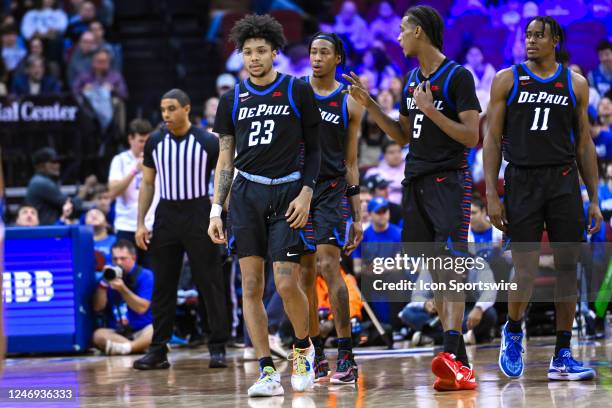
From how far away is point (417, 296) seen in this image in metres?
10.2

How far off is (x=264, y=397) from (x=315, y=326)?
1.12 m

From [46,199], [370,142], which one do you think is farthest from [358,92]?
[370,142]

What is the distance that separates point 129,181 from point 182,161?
264 cm

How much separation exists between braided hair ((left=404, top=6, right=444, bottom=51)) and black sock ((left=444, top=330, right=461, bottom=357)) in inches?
69.8

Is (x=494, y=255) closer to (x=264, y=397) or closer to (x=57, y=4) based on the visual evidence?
(x=264, y=397)

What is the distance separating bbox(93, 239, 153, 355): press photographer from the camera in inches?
414

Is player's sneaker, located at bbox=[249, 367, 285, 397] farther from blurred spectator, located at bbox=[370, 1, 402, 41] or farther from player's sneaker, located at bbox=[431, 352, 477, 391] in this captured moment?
blurred spectator, located at bbox=[370, 1, 402, 41]

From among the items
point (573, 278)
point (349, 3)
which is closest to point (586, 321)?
point (573, 278)

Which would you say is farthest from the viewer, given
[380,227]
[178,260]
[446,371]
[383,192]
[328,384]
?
[383,192]

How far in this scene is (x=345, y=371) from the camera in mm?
7180

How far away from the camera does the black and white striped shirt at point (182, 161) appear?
9125 mm

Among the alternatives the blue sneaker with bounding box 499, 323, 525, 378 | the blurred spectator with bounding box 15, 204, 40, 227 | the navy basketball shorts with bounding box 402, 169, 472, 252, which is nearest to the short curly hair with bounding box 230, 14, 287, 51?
the navy basketball shorts with bounding box 402, 169, 472, 252

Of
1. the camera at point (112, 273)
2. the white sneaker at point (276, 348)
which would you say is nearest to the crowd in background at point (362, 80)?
the white sneaker at point (276, 348)

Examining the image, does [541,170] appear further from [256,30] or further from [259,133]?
[256,30]
